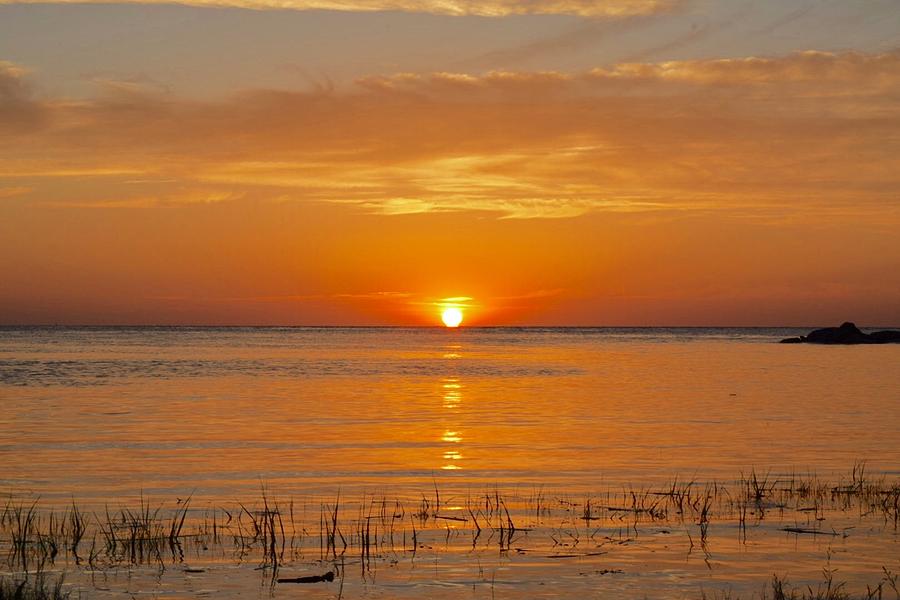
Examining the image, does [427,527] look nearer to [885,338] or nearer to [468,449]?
[468,449]

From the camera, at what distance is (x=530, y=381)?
61.6 m

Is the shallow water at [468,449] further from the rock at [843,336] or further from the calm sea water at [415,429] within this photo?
the rock at [843,336]

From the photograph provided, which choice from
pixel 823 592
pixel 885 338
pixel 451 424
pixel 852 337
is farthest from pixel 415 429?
pixel 885 338

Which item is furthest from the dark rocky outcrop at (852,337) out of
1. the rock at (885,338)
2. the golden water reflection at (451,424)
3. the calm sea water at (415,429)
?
the golden water reflection at (451,424)

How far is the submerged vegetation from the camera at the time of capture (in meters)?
14.6

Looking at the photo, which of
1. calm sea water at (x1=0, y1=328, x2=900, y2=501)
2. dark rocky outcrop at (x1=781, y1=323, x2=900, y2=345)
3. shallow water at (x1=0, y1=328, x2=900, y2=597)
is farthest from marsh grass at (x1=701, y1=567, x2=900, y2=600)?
dark rocky outcrop at (x1=781, y1=323, x2=900, y2=345)

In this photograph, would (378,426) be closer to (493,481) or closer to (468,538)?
(493,481)

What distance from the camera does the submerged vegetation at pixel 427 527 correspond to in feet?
48.0

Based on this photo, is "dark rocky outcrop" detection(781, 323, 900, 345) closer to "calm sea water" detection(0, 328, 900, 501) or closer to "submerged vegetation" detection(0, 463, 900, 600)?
"calm sea water" detection(0, 328, 900, 501)

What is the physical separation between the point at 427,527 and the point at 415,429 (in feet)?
55.9

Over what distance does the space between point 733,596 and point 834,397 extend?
121ft

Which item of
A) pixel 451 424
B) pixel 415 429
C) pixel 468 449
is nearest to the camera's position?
pixel 468 449

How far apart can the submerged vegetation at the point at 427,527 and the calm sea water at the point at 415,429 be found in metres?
1.97

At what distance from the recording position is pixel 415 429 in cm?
3447
